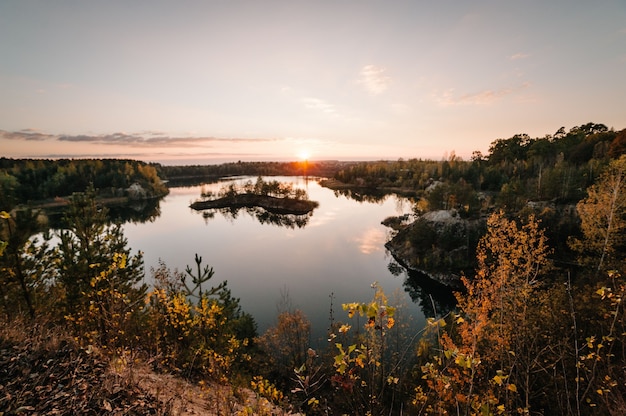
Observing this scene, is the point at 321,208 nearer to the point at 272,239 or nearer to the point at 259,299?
the point at 272,239

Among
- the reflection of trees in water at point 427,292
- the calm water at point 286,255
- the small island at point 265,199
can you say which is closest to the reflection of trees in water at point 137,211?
the calm water at point 286,255

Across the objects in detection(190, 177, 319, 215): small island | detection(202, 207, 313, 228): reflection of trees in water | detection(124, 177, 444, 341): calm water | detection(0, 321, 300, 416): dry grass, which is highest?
detection(0, 321, 300, 416): dry grass

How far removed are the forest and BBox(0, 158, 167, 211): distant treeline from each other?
4082 inches

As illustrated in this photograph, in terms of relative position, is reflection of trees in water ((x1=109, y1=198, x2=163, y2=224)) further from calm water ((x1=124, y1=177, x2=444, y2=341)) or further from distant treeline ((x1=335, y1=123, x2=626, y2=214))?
distant treeline ((x1=335, y1=123, x2=626, y2=214))

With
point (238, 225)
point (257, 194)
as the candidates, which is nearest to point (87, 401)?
point (238, 225)

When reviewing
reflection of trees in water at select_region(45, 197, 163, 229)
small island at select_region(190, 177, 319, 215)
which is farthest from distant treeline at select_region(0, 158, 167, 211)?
small island at select_region(190, 177, 319, 215)

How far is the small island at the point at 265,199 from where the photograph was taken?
98869 mm

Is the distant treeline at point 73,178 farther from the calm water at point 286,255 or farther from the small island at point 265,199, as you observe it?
the calm water at point 286,255

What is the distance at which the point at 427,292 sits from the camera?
37.0m

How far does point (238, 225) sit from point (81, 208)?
6226 cm

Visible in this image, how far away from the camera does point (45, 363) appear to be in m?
7.37

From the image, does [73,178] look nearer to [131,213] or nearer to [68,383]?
[131,213]

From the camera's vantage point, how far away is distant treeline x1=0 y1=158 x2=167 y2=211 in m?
106

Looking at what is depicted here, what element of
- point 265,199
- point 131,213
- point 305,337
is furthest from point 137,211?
point 305,337
